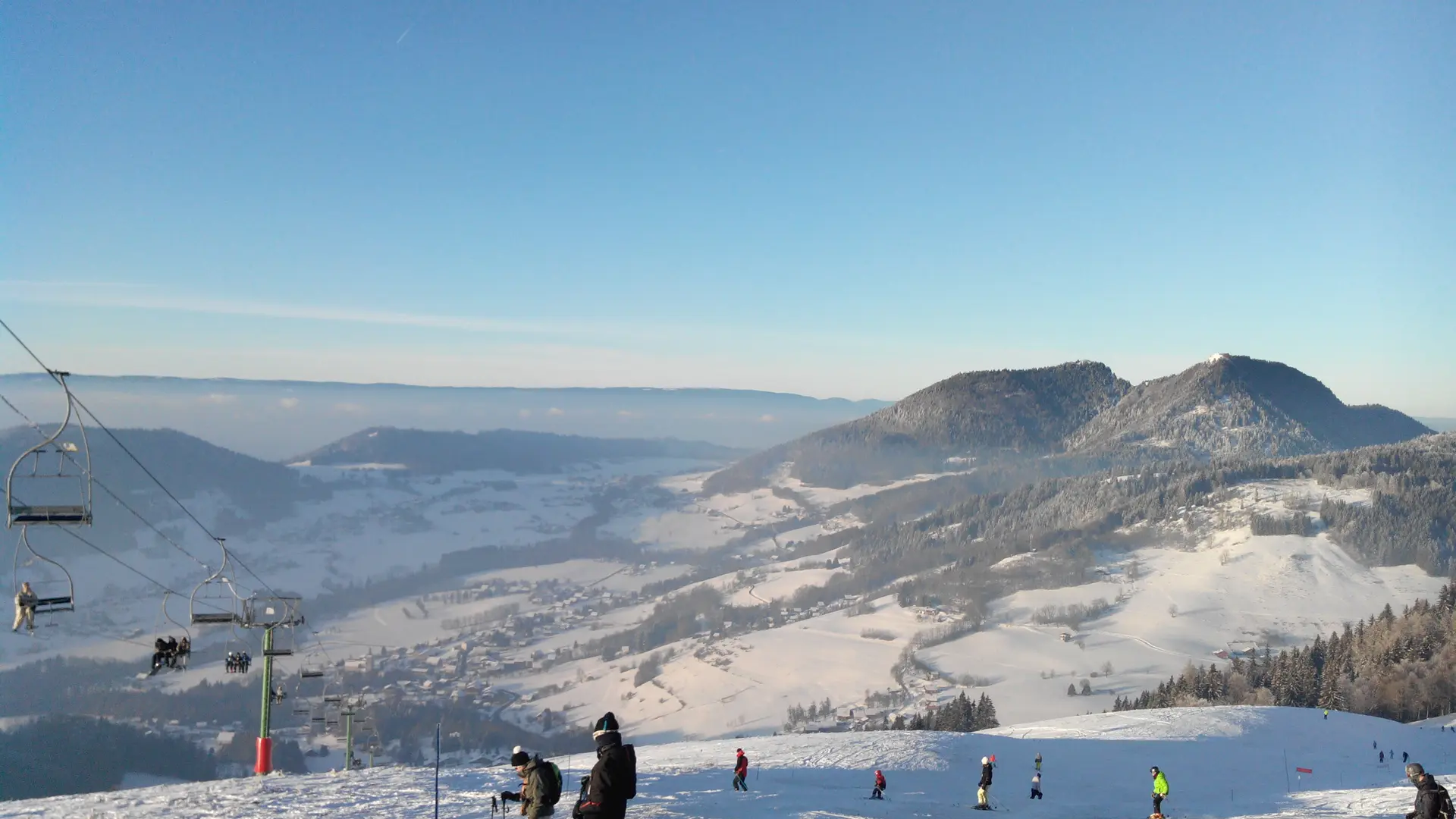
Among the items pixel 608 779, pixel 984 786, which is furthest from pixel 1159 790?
pixel 608 779

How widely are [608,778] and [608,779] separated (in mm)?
14

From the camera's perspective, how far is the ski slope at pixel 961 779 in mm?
23453

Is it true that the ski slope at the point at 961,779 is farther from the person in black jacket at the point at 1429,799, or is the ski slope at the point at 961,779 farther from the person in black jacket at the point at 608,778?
the person in black jacket at the point at 1429,799

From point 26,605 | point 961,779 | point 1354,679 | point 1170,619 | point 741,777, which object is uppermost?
point 26,605

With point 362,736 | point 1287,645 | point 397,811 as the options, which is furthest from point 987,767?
point 1287,645

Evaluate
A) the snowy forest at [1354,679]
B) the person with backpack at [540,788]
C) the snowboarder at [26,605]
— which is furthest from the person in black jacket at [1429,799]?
A: the snowy forest at [1354,679]

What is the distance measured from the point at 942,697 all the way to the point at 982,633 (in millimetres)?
44556

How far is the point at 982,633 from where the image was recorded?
16825 cm

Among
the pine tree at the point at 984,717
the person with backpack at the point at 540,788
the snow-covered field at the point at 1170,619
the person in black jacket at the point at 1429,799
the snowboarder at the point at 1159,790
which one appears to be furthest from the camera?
the snow-covered field at the point at 1170,619

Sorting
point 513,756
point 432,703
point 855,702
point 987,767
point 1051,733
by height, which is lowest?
point 432,703

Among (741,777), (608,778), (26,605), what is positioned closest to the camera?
(608,778)

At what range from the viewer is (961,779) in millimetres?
35000

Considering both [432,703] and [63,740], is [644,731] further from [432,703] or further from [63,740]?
[63,740]

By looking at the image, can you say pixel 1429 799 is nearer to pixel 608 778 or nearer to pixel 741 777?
pixel 608 778
